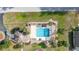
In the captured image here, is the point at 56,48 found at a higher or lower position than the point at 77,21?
lower

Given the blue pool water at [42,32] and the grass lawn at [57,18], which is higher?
the grass lawn at [57,18]

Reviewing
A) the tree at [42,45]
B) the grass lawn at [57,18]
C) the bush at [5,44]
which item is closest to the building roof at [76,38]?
the grass lawn at [57,18]

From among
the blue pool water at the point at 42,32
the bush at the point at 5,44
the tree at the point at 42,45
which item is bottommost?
the tree at the point at 42,45

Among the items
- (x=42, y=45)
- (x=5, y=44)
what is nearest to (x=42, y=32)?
(x=42, y=45)

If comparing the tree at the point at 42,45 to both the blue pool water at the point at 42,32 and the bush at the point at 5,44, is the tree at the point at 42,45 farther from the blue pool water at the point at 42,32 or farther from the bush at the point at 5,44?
the bush at the point at 5,44

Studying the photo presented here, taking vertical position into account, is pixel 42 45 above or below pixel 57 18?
below

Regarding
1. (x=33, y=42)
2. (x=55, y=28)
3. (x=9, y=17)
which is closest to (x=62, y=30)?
(x=55, y=28)

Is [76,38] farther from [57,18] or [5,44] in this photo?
[5,44]

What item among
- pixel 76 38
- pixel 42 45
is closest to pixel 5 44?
pixel 42 45
